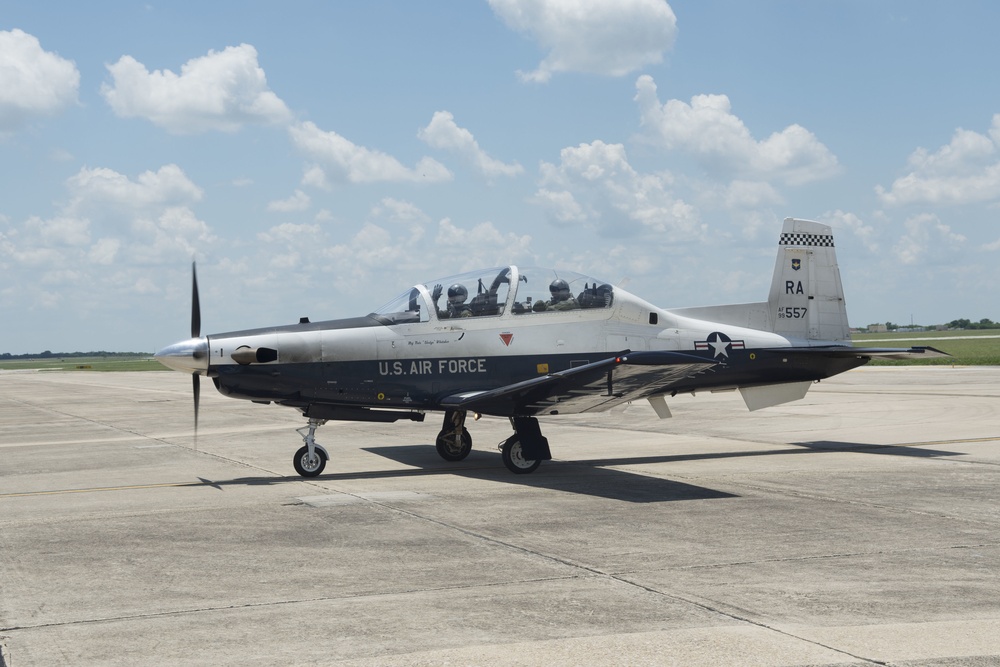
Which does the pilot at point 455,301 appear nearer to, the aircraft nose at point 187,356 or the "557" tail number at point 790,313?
the aircraft nose at point 187,356

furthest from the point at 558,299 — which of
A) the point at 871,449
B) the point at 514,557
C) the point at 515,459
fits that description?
the point at 514,557

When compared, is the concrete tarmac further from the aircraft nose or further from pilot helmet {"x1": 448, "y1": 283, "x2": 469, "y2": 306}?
pilot helmet {"x1": 448, "y1": 283, "x2": 469, "y2": 306}

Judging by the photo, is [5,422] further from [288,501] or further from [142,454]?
[288,501]

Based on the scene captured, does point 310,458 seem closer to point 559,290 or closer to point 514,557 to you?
point 559,290

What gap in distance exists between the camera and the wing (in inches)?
441

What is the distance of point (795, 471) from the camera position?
13.0 meters

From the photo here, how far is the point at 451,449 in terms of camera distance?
48.2ft

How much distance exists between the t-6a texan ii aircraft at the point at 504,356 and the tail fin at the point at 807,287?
18 centimetres

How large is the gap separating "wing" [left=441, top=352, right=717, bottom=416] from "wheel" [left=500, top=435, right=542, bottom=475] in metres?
0.46

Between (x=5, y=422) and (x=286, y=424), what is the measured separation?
9235 mm

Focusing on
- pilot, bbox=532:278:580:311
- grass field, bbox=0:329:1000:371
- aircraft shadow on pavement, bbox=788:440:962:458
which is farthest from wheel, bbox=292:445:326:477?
aircraft shadow on pavement, bbox=788:440:962:458

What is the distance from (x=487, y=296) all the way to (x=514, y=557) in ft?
20.7

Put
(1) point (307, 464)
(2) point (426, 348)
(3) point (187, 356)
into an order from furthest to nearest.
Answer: (2) point (426, 348) → (1) point (307, 464) → (3) point (187, 356)

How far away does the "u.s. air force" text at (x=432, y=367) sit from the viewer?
1322 centimetres
